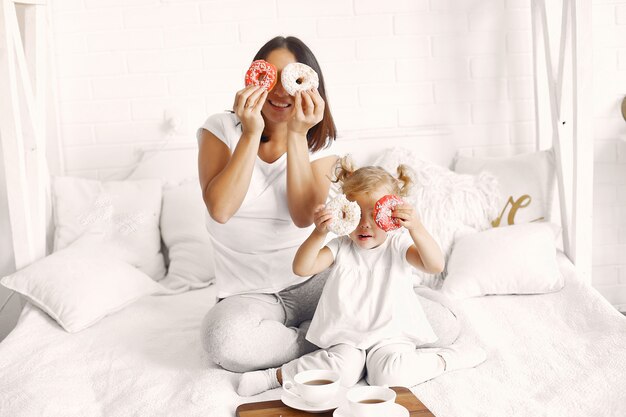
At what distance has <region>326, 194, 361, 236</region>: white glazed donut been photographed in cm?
171

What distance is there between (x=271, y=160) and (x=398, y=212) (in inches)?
18.2

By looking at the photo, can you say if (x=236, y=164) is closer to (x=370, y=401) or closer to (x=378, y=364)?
(x=378, y=364)

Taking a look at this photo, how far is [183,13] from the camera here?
9.52 feet

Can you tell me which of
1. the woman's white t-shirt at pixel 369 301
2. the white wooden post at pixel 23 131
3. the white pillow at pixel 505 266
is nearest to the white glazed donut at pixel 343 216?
the woman's white t-shirt at pixel 369 301

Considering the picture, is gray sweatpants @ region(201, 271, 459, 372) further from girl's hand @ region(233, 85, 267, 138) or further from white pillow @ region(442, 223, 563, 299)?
girl's hand @ region(233, 85, 267, 138)

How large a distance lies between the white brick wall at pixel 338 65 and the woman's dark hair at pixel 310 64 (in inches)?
37.6

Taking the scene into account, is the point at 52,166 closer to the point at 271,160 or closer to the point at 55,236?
the point at 55,236

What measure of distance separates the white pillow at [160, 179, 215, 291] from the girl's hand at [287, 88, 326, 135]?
3.10 feet

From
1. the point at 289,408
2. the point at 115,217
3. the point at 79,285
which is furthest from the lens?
the point at 115,217

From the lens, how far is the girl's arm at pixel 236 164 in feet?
5.84

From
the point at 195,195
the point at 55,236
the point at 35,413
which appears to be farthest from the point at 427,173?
the point at 35,413

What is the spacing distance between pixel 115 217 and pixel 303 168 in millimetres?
1055

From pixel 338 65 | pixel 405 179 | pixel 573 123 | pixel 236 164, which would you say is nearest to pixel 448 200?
pixel 573 123

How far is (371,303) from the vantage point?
1801 millimetres
